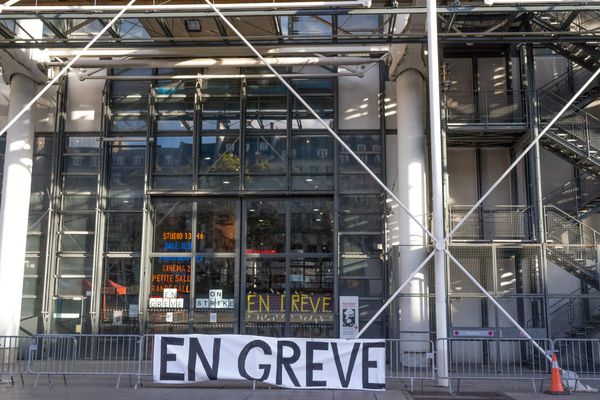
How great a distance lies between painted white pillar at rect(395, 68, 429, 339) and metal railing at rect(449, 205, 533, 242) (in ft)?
3.43

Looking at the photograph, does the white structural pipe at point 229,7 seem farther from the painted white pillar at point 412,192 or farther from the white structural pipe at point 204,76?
the painted white pillar at point 412,192

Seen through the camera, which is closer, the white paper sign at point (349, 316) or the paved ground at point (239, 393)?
the paved ground at point (239, 393)

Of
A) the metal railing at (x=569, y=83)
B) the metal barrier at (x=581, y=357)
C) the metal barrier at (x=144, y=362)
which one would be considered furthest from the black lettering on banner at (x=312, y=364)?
the metal railing at (x=569, y=83)

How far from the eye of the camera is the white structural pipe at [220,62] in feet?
52.7

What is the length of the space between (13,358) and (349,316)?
313 inches

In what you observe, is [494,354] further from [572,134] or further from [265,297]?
[265,297]

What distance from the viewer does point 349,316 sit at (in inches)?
619

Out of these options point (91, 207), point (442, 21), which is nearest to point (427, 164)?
point (442, 21)

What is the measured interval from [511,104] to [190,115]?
874 cm

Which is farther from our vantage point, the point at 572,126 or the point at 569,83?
the point at 569,83

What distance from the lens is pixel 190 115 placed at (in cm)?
1698

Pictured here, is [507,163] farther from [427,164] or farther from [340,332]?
[340,332]

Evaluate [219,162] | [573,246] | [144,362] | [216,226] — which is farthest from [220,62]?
[573,246]

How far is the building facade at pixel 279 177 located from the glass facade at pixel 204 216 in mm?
40
